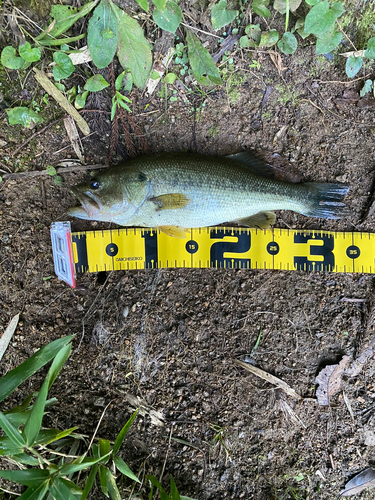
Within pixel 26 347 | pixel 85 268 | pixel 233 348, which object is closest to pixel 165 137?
pixel 85 268

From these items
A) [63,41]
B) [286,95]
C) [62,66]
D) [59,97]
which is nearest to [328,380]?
[286,95]

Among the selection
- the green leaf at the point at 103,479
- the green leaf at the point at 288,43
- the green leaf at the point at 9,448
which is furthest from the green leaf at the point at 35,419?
the green leaf at the point at 288,43

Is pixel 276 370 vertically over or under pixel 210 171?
under

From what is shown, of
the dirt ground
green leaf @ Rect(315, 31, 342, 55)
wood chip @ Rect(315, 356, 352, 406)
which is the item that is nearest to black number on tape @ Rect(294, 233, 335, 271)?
the dirt ground

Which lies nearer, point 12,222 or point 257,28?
point 257,28

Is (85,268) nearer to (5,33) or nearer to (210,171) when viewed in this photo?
(210,171)

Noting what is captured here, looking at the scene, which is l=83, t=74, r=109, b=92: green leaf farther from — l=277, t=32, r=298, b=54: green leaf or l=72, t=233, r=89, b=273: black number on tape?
l=277, t=32, r=298, b=54: green leaf
